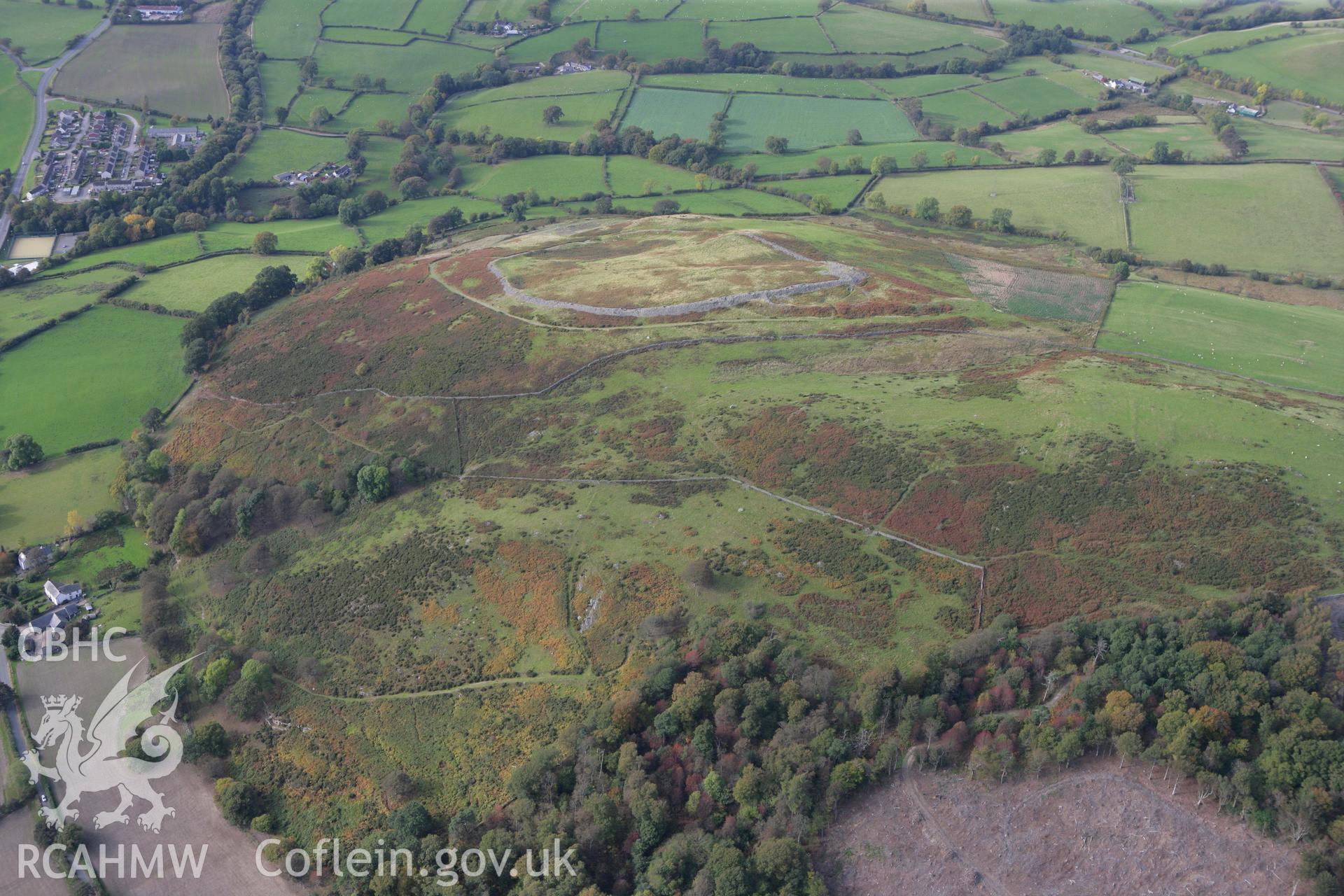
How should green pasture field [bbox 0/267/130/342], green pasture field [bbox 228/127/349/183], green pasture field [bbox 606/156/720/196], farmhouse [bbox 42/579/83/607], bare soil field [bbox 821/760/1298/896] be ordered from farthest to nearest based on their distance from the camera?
green pasture field [bbox 228/127/349/183]
green pasture field [bbox 606/156/720/196]
green pasture field [bbox 0/267/130/342]
farmhouse [bbox 42/579/83/607]
bare soil field [bbox 821/760/1298/896]

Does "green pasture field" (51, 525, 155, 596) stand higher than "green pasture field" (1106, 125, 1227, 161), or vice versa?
"green pasture field" (1106, 125, 1227, 161)

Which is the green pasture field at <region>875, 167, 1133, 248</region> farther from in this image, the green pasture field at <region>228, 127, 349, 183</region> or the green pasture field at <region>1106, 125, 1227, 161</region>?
the green pasture field at <region>228, 127, 349, 183</region>

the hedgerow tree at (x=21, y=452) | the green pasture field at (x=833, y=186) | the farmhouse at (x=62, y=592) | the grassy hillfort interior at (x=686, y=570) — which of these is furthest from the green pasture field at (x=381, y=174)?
the farmhouse at (x=62, y=592)

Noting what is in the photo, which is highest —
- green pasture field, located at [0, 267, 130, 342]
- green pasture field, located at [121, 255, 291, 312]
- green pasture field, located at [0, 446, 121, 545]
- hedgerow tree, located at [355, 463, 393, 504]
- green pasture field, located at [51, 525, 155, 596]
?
green pasture field, located at [121, 255, 291, 312]

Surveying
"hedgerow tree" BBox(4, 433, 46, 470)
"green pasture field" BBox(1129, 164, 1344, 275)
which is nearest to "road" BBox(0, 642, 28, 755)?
"hedgerow tree" BBox(4, 433, 46, 470)

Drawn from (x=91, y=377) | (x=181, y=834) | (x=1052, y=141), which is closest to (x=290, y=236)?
(x=91, y=377)

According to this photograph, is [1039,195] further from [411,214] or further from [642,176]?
[411,214]

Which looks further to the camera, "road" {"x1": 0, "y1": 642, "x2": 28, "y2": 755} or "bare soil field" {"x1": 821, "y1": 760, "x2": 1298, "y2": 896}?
"road" {"x1": 0, "y1": 642, "x2": 28, "y2": 755}
